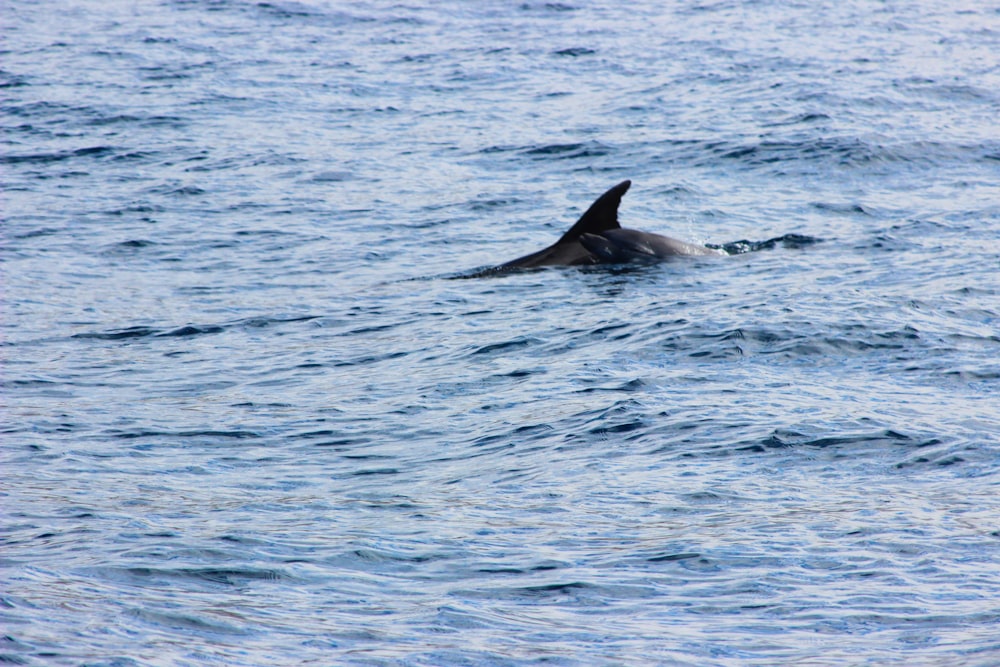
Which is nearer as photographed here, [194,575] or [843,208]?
[194,575]

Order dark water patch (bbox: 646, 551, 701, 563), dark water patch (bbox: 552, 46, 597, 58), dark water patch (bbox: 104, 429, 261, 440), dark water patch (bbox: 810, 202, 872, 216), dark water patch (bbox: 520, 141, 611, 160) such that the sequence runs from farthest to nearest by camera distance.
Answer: dark water patch (bbox: 552, 46, 597, 58), dark water patch (bbox: 520, 141, 611, 160), dark water patch (bbox: 810, 202, 872, 216), dark water patch (bbox: 104, 429, 261, 440), dark water patch (bbox: 646, 551, 701, 563)

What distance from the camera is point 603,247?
→ 17172 millimetres

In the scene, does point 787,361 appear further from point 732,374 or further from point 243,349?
point 243,349

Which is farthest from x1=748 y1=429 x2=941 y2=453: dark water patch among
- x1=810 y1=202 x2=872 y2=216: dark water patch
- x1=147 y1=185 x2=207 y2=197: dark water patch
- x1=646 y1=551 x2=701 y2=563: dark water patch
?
x1=147 y1=185 x2=207 y2=197: dark water patch

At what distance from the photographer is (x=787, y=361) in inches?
519

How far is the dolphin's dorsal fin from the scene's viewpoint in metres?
16.7

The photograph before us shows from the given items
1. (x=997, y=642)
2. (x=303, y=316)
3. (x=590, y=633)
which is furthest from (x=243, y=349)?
(x=997, y=642)

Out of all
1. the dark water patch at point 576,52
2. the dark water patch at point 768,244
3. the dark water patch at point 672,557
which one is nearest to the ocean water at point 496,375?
the dark water patch at point 672,557

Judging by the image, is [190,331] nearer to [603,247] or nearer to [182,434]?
[182,434]

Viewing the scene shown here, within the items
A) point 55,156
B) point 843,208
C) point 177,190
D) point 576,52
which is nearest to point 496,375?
point 843,208

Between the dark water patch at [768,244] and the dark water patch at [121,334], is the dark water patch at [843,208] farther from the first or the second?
the dark water patch at [121,334]

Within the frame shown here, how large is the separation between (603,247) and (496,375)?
4.46 metres

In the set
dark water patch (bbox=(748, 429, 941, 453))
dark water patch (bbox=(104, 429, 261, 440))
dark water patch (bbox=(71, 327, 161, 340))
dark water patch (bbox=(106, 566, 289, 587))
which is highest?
dark water patch (bbox=(106, 566, 289, 587))

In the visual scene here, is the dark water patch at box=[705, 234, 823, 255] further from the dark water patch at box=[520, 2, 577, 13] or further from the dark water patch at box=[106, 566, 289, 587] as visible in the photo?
the dark water patch at box=[520, 2, 577, 13]
